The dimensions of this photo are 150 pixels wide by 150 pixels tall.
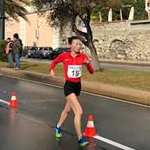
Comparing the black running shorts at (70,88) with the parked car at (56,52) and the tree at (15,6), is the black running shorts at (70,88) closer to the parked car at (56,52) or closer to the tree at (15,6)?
the tree at (15,6)

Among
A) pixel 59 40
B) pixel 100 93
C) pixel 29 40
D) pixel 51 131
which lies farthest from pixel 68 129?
pixel 29 40

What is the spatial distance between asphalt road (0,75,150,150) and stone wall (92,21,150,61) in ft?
98.6

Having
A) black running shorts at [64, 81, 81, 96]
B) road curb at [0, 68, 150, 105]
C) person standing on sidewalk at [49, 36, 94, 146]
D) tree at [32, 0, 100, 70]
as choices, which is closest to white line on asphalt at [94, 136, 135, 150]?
person standing on sidewalk at [49, 36, 94, 146]

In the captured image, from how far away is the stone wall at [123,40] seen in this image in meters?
44.4

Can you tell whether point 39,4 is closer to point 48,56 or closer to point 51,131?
point 51,131

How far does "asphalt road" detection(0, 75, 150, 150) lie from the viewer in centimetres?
789

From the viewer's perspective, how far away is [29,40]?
2682 inches

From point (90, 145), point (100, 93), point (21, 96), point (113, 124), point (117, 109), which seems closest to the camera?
point (90, 145)

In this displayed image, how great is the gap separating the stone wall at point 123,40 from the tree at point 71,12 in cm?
2182

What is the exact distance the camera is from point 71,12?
73.3 feet

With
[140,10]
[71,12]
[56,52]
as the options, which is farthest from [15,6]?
[140,10]

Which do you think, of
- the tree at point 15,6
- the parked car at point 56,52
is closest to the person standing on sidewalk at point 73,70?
the tree at point 15,6

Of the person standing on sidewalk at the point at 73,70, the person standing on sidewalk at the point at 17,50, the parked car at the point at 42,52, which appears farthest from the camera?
the parked car at the point at 42,52

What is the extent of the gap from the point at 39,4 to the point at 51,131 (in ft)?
47.2
